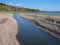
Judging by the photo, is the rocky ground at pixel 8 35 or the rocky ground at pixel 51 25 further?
the rocky ground at pixel 51 25

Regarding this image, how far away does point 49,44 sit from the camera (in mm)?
21641

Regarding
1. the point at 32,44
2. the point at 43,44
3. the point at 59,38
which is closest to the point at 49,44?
the point at 43,44

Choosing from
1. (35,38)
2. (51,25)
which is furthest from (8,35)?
(51,25)

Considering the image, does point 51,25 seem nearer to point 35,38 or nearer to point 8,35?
point 35,38

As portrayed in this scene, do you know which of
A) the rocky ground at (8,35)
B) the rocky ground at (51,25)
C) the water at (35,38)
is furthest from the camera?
the rocky ground at (51,25)

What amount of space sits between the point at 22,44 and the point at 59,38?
6888 millimetres

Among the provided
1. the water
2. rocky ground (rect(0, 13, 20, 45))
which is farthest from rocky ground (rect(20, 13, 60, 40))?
rocky ground (rect(0, 13, 20, 45))

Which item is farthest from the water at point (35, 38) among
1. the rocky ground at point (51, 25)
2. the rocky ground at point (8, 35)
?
→ the rocky ground at point (51, 25)

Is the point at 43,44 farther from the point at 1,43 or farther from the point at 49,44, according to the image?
the point at 1,43

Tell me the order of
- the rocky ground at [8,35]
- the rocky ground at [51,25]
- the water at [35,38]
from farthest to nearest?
the rocky ground at [51,25] < the water at [35,38] < the rocky ground at [8,35]

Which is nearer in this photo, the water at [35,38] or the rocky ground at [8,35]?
the rocky ground at [8,35]

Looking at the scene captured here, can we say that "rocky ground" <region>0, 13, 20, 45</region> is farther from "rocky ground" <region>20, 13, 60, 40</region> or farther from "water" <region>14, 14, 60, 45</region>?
"rocky ground" <region>20, 13, 60, 40</region>

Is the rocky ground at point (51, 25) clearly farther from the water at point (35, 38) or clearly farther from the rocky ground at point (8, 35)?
the rocky ground at point (8, 35)

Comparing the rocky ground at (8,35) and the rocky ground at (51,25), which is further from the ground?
the rocky ground at (8,35)
